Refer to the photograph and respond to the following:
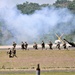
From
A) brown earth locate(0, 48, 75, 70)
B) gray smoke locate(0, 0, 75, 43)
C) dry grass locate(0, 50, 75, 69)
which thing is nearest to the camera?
brown earth locate(0, 48, 75, 70)

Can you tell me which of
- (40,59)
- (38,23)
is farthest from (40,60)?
(38,23)

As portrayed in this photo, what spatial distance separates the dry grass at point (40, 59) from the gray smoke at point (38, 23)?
3812cm

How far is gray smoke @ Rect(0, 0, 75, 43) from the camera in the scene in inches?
4523

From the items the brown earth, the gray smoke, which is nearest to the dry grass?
the brown earth

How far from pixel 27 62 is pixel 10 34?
6509 centimetres

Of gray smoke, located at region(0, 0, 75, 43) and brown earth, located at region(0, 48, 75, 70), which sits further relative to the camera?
gray smoke, located at region(0, 0, 75, 43)

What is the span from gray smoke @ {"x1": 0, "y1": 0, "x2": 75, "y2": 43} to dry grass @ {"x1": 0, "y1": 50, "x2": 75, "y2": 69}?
38.1m

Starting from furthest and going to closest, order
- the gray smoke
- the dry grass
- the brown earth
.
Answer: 1. the gray smoke
2. the dry grass
3. the brown earth

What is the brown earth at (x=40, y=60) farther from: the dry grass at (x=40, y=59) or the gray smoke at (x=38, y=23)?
the gray smoke at (x=38, y=23)

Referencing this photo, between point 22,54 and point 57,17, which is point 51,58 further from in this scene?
point 57,17

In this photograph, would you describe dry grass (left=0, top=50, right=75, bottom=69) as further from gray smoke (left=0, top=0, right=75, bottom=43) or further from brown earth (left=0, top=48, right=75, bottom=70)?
gray smoke (left=0, top=0, right=75, bottom=43)

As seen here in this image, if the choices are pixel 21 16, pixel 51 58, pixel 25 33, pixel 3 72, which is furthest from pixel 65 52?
pixel 25 33

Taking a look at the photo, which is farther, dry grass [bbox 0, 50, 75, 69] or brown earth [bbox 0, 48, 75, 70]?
dry grass [bbox 0, 50, 75, 69]

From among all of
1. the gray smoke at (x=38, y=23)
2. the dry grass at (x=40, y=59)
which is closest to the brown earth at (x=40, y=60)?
the dry grass at (x=40, y=59)
